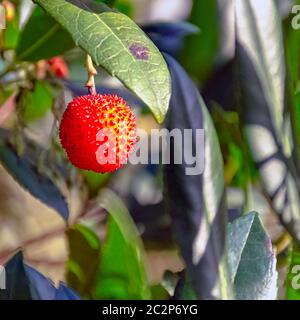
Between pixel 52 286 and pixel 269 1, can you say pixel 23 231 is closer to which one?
pixel 52 286

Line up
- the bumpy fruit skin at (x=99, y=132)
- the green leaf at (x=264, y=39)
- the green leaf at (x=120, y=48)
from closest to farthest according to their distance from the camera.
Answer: the green leaf at (x=120, y=48), the bumpy fruit skin at (x=99, y=132), the green leaf at (x=264, y=39)

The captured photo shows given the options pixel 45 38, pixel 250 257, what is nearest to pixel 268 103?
pixel 250 257

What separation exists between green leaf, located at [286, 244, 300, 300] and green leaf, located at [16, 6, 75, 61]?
457mm

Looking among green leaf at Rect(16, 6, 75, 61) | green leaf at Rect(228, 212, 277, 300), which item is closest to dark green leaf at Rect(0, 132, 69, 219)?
green leaf at Rect(16, 6, 75, 61)

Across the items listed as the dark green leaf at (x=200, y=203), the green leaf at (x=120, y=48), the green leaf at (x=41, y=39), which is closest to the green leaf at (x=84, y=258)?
the dark green leaf at (x=200, y=203)

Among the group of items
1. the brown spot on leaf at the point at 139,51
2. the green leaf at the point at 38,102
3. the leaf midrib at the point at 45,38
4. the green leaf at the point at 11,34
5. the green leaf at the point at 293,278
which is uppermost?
the brown spot on leaf at the point at 139,51

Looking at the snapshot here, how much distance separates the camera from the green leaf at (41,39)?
113 centimetres

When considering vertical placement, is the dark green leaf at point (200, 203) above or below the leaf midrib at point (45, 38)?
below

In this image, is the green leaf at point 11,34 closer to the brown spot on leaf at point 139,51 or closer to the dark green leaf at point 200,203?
the dark green leaf at point 200,203

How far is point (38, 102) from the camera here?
122cm

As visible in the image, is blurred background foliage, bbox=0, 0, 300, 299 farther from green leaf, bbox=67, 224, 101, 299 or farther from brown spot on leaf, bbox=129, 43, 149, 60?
brown spot on leaf, bbox=129, 43, 149, 60

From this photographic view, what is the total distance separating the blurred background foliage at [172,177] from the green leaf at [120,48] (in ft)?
0.62

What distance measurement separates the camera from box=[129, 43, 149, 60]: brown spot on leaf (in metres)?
0.89
